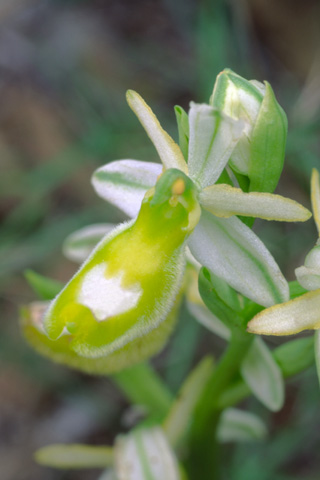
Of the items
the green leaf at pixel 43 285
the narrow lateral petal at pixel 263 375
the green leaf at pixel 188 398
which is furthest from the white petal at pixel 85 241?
the narrow lateral petal at pixel 263 375

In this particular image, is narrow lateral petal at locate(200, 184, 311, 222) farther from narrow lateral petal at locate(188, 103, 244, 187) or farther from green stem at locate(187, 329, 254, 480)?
green stem at locate(187, 329, 254, 480)

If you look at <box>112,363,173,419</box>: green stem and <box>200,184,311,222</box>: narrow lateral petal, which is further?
<box>112,363,173,419</box>: green stem

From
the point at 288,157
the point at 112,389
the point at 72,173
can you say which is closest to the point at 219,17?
the point at 288,157

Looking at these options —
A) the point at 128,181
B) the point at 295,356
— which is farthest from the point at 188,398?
the point at 128,181

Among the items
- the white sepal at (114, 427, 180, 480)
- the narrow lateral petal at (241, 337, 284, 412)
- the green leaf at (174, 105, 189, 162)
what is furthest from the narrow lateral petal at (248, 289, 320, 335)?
the white sepal at (114, 427, 180, 480)

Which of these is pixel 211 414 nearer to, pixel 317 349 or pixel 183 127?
pixel 317 349

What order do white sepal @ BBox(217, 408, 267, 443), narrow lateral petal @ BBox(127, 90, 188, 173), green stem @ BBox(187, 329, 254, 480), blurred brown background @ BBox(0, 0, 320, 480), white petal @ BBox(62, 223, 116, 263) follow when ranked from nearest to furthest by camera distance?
narrow lateral petal @ BBox(127, 90, 188, 173) → green stem @ BBox(187, 329, 254, 480) → white petal @ BBox(62, 223, 116, 263) → white sepal @ BBox(217, 408, 267, 443) → blurred brown background @ BBox(0, 0, 320, 480)

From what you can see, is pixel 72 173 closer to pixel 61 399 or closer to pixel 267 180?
pixel 61 399
